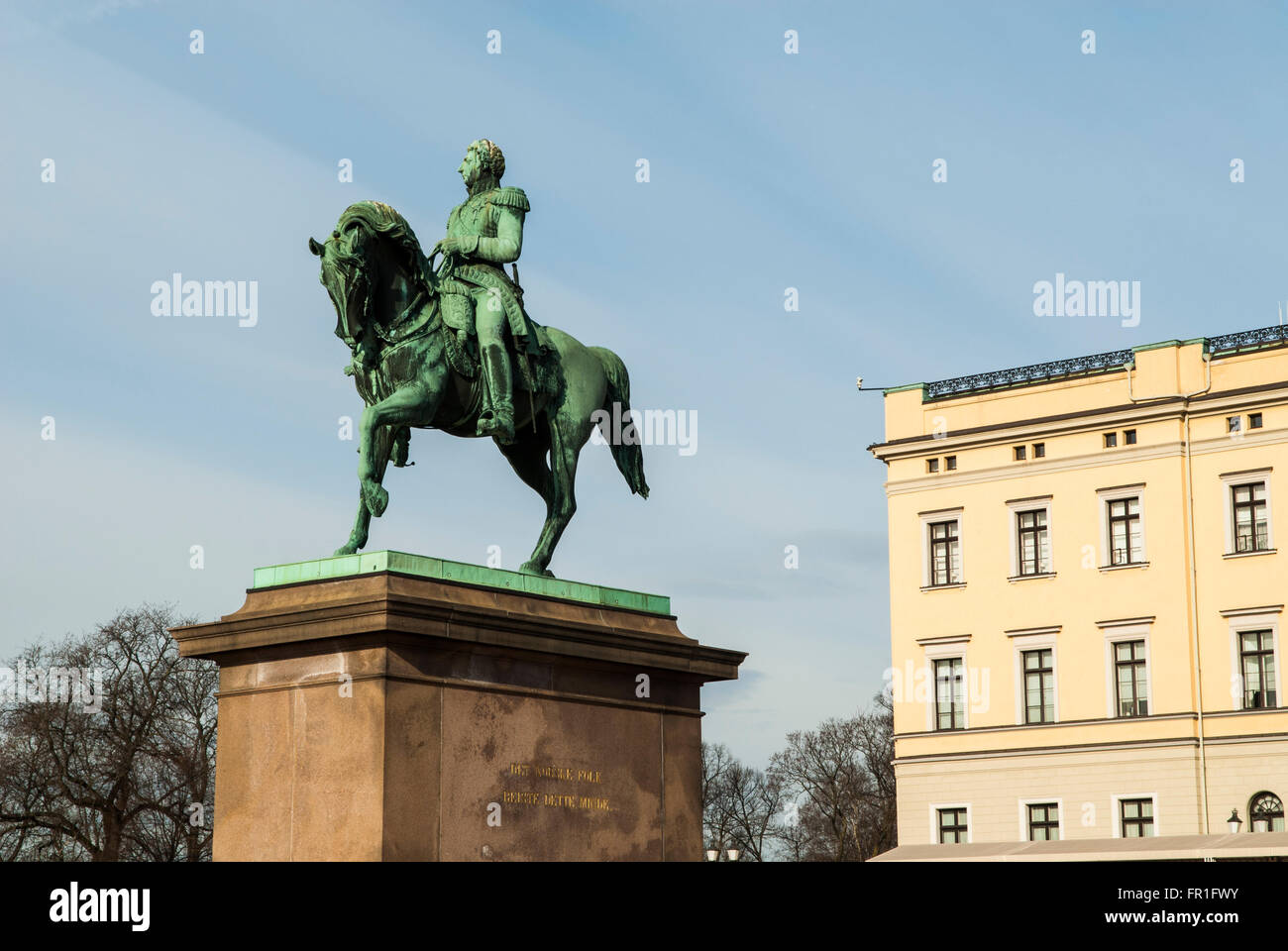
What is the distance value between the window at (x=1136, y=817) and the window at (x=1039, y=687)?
3.38 metres

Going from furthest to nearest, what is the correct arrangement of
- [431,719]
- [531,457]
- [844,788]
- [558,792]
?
[844,788] < [531,457] < [558,792] < [431,719]

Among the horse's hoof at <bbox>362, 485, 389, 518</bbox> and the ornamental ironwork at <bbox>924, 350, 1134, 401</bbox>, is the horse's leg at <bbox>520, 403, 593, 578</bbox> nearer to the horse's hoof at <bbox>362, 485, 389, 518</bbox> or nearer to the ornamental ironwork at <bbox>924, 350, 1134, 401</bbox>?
the horse's hoof at <bbox>362, 485, 389, 518</bbox>

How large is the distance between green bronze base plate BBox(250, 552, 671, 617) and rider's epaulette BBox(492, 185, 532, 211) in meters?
3.28

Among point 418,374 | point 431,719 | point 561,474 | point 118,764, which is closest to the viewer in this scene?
point 431,719

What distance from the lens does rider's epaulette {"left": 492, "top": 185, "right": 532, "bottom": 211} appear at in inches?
680

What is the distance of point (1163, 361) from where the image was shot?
5806 centimetres

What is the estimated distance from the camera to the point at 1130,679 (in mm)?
57781

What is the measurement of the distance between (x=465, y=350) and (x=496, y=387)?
418mm

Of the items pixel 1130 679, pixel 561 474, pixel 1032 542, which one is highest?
pixel 1032 542

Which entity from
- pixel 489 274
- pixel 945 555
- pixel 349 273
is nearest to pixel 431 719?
pixel 349 273

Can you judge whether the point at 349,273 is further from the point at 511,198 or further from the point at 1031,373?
the point at 1031,373

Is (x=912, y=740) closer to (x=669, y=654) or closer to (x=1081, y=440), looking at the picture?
(x=1081, y=440)
